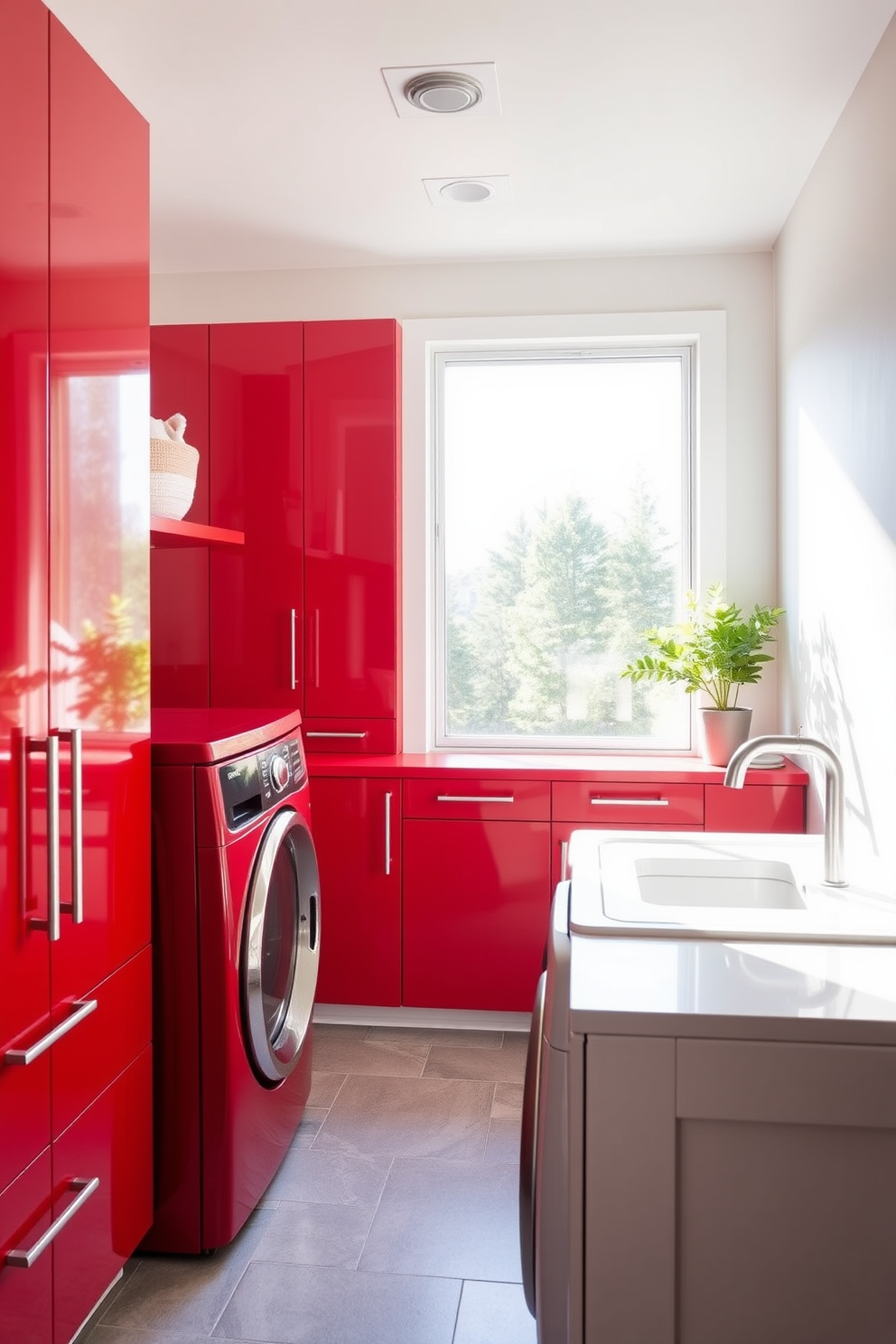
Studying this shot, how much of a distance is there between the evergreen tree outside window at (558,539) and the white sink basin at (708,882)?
1726mm

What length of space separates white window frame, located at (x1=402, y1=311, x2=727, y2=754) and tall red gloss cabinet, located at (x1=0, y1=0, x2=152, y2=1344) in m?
1.68

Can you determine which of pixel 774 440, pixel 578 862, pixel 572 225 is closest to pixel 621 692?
pixel 774 440

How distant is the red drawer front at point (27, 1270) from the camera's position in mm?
1491

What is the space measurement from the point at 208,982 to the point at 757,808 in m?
1.79

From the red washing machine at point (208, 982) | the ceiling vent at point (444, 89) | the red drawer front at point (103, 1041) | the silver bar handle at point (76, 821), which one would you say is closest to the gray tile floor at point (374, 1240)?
the red washing machine at point (208, 982)

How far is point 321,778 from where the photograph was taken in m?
3.28

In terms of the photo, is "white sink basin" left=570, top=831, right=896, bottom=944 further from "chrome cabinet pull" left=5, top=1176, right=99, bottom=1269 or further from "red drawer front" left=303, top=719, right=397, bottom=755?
"red drawer front" left=303, top=719, right=397, bottom=755

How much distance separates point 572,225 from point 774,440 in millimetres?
962

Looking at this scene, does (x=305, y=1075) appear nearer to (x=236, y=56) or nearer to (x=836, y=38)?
(x=236, y=56)

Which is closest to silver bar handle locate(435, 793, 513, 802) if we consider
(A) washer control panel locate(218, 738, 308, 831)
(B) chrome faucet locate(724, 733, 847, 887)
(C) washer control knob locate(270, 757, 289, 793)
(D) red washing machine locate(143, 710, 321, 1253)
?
(A) washer control panel locate(218, 738, 308, 831)

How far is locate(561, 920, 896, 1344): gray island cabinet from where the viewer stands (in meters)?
1.18

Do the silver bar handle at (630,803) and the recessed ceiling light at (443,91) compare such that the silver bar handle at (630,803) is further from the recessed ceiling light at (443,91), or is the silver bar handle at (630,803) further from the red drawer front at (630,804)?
the recessed ceiling light at (443,91)

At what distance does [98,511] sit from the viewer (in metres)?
1.74

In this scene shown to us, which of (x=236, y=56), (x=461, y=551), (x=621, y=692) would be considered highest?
(x=236, y=56)
